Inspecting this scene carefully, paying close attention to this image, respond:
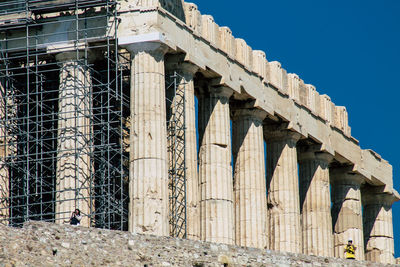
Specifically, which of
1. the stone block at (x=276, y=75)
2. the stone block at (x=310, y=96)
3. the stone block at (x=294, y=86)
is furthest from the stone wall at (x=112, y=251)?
the stone block at (x=310, y=96)

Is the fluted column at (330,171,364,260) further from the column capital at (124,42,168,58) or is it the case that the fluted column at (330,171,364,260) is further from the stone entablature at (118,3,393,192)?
the column capital at (124,42,168,58)

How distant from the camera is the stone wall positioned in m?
50.8

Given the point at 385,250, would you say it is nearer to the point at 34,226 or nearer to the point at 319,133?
the point at 319,133

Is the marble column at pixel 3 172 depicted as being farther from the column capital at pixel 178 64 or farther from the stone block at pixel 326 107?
the stone block at pixel 326 107

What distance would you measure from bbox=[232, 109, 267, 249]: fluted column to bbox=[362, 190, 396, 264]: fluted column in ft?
56.7

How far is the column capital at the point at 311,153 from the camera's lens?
283 ft

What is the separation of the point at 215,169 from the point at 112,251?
22.0 m

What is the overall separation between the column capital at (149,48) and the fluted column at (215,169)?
5.74m

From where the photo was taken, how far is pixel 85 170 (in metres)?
71.1

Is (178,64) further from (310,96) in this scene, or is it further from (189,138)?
(310,96)

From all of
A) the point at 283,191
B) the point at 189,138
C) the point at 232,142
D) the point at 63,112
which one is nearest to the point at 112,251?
the point at 63,112

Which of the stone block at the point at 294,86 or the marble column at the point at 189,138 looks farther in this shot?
the stone block at the point at 294,86

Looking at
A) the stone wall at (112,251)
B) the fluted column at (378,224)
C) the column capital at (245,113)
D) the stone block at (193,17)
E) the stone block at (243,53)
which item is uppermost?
the stone block at (193,17)

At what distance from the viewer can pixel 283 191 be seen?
82125 millimetres
